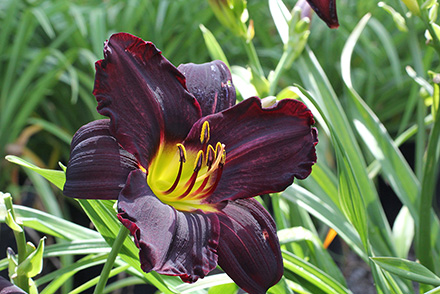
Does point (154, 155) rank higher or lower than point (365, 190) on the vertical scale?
higher

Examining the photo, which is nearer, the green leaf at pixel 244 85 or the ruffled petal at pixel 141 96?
the ruffled petal at pixel 141 96

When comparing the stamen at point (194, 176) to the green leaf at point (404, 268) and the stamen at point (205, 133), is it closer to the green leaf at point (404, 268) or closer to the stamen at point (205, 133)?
the stamen at point (205, 133)

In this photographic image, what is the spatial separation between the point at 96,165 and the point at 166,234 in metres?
0.07

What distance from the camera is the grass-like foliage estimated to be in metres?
0.52

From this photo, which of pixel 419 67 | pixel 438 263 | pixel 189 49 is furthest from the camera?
pixel 189 49

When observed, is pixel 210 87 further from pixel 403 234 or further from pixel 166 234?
pixel 403 234

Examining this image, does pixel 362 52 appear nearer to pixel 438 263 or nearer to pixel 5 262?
pixel 438 263

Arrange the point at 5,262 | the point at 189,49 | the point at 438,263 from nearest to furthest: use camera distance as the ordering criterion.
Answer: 1. the point at 5,262
2. the point at 438,263
3. the point at 189,49

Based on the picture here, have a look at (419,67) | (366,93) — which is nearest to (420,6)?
(419,67)

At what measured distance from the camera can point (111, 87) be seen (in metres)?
0.36

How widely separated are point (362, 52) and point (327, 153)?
13.8 inches

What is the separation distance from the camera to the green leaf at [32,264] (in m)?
0.35

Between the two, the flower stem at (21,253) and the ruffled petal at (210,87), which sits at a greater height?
the ruffled petal at (210,87)

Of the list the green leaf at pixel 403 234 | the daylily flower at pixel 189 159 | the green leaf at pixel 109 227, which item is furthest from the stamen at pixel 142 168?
the green leaf at pixel 403 234
